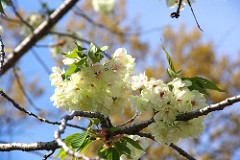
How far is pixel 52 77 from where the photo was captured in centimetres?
95

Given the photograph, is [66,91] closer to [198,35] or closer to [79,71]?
[79,71]

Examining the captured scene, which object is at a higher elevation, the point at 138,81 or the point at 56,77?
the point at 56,77

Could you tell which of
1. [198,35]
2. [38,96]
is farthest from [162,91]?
[198,35]

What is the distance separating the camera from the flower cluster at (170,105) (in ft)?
2.65

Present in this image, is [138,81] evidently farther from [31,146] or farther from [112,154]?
[31,146]

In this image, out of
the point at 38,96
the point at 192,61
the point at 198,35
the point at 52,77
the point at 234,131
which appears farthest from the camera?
the point at 198,35

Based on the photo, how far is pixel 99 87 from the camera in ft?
2.81

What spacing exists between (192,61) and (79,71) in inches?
350

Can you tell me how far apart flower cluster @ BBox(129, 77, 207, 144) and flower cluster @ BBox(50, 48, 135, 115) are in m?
0.07

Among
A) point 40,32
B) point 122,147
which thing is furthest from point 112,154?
point 40,32

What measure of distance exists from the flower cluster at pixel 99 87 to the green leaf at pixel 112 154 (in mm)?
132

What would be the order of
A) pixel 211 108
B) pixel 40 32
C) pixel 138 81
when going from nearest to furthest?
pixel 211 108, pixel 138 81, pixel 40 32

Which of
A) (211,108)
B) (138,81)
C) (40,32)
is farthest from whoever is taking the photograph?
(40,32)

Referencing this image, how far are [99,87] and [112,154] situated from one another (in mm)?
235
